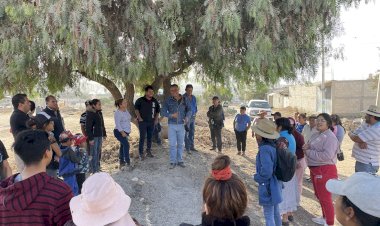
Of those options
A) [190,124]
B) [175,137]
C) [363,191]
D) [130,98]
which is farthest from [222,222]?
[130,98]

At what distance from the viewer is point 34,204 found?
8.16 feet

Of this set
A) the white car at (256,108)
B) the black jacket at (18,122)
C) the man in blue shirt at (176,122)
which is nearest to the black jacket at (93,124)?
the man in blue shirt at (176,122)

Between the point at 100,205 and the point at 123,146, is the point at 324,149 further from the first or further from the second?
the point at 123,146

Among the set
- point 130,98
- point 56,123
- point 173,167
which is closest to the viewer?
point 56,123

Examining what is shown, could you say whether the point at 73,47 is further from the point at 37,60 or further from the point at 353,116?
the point at 353,116

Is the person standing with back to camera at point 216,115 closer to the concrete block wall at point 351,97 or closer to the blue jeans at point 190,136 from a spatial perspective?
the blue jeans at point 190,136

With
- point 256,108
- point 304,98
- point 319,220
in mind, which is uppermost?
point 304,98

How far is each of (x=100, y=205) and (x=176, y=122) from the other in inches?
224

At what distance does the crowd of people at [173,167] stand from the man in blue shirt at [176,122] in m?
0.02

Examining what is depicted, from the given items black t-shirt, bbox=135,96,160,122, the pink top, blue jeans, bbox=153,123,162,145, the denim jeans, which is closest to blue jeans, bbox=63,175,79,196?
black t-shirt, bbox=135,96,160,122

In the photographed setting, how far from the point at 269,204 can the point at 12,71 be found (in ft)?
15.9

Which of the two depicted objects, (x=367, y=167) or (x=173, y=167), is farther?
(x=173, y=167)

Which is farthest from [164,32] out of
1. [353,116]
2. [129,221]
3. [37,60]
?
[353,116]

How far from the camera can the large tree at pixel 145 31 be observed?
5418 mm
